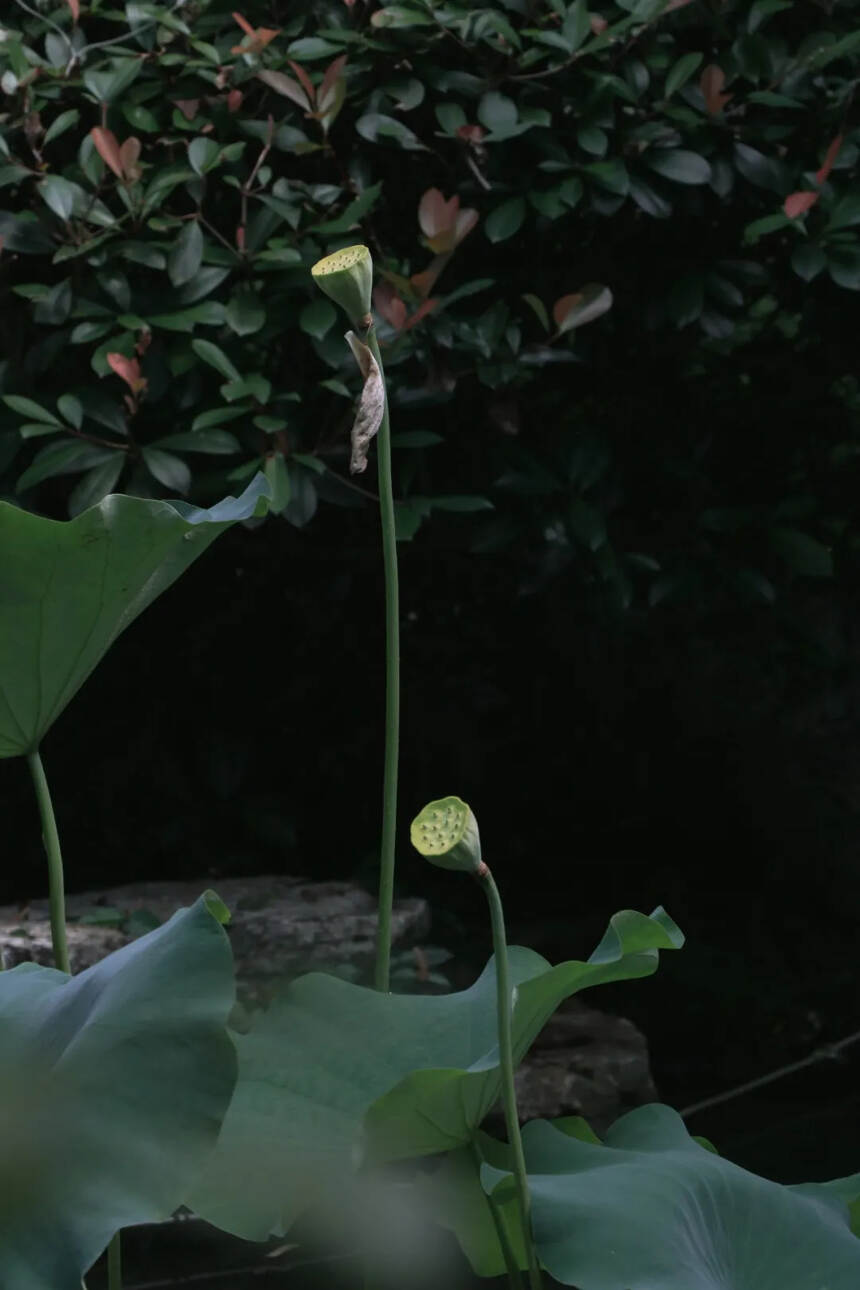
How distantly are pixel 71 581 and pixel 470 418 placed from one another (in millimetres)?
1755

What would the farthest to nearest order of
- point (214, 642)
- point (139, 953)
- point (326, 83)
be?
1. point (214, 642)
2. point (326, 83)
3. point (139, 953)

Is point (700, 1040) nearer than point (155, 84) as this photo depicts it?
No

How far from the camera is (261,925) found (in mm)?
2264

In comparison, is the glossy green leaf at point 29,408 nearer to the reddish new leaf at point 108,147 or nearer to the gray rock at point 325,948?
the reddish new leaf at point 108,147

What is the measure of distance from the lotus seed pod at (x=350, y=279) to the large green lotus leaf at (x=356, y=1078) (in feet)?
1.26

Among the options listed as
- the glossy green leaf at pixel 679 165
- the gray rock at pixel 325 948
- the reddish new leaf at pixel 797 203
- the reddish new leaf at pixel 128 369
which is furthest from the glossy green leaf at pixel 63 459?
the reddish new leaf at pixel 797 203

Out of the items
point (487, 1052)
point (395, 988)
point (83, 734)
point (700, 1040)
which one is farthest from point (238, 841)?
point (487, 1052)

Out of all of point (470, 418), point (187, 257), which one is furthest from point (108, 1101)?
point (470, 418)

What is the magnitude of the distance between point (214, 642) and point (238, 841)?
1.46 ft

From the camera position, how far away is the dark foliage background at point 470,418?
2.18 metres

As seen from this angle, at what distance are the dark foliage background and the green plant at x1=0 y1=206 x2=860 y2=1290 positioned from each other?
1142 mm

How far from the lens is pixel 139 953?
72 cm

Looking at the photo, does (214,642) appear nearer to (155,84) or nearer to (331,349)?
(331,349)

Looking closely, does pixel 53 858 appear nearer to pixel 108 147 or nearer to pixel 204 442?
pixel 204 442
